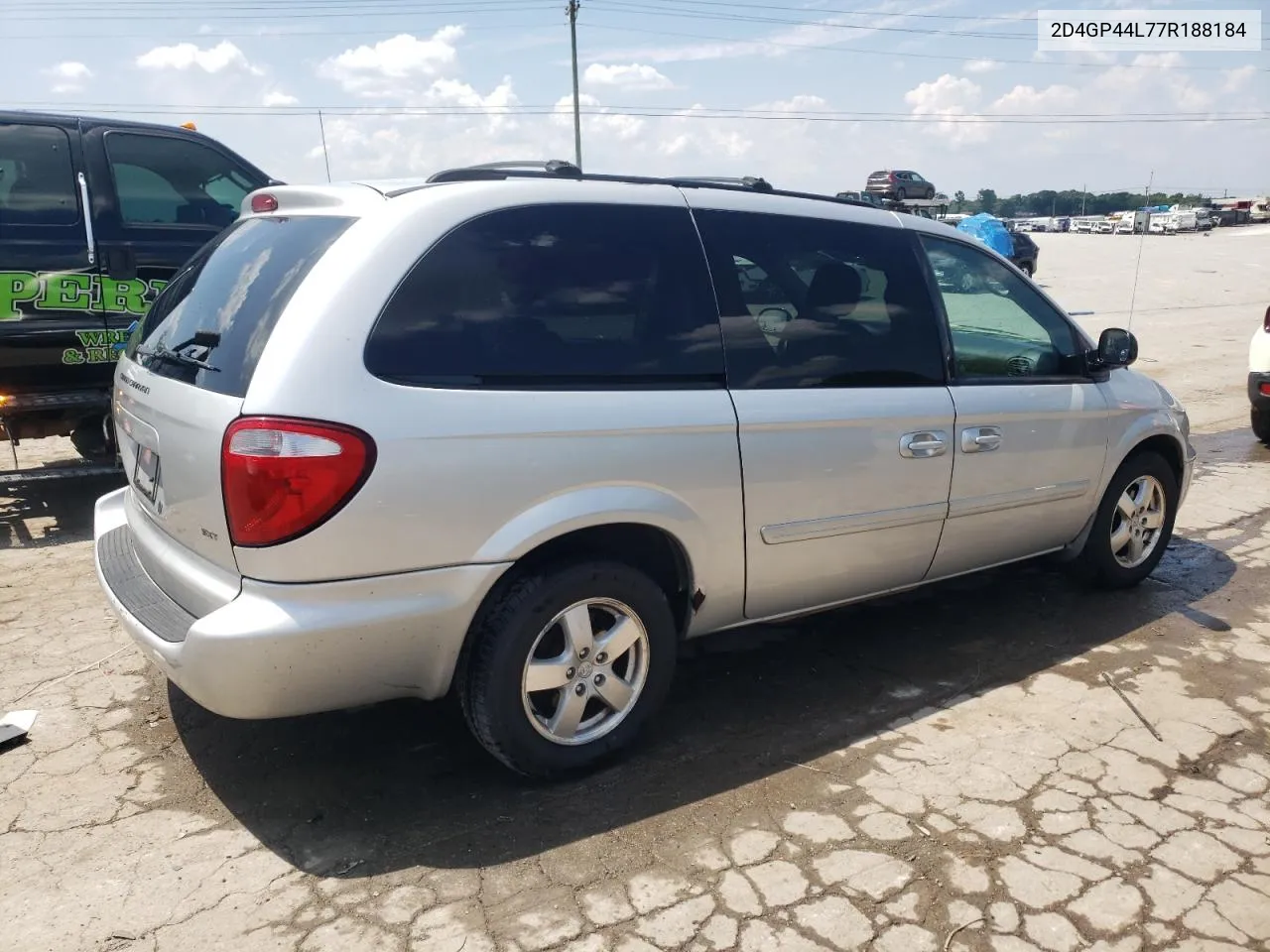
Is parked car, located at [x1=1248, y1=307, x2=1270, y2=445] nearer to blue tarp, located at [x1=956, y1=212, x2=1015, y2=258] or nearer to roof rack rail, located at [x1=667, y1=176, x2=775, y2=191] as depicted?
roof rack rail, located at [x1=667, y1=176, x2=775, y2=191]

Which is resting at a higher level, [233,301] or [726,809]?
[233,301]

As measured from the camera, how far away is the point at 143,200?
6.16 m

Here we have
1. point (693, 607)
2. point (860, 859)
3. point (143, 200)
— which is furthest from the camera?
point (143, 200)

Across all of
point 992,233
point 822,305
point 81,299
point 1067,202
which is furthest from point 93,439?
point 1067,202

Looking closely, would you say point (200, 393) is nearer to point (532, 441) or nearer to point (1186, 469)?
point (532, 441)

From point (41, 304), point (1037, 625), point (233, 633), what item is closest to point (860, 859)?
point (233, 633)

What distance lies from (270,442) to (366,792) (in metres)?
1.21

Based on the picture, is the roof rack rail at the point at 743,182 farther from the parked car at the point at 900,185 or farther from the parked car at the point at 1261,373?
the parked car at the point at 900,185

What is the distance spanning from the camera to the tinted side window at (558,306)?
2764 millimetres

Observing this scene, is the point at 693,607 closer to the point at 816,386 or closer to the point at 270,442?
the point at 816,386

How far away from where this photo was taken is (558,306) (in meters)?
2.99

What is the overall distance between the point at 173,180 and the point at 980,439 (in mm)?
5217

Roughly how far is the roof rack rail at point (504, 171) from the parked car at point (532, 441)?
0.05 feet

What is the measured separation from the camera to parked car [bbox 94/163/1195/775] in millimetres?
2621
